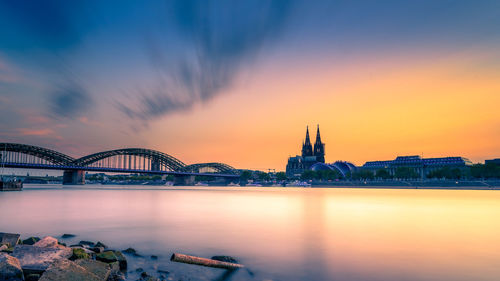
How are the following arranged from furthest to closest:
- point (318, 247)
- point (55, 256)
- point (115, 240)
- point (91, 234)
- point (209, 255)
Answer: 1. point (91, 234)
2. point (115, 240)
3. point (318, 247)
4. point (209, 255)
5. point (55, 256)

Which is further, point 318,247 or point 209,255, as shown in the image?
point 318,247

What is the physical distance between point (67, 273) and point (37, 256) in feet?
8.27

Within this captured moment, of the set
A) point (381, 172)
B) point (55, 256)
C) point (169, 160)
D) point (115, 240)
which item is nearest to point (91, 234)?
point (115, 240)

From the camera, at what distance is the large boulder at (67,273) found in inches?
296

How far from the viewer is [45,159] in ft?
431

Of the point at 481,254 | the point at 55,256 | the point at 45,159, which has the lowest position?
the point at 481,254

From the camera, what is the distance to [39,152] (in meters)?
128

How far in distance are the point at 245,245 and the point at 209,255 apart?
2878 millimetres

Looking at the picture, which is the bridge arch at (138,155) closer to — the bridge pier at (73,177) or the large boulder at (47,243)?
the bridge pier at (73,177)

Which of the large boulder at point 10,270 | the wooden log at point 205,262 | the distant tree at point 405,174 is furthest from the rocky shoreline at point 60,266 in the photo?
the distant tree at point 405,174

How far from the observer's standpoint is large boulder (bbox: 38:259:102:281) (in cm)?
751

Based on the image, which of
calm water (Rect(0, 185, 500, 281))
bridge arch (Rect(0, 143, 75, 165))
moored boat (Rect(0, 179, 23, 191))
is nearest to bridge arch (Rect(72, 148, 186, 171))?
bridge arch (Rect(0, 143, 75, 165))

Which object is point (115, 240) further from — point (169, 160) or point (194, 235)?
point (169, 160)

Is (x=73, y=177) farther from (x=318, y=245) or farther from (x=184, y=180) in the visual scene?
(x=318, y=245)
